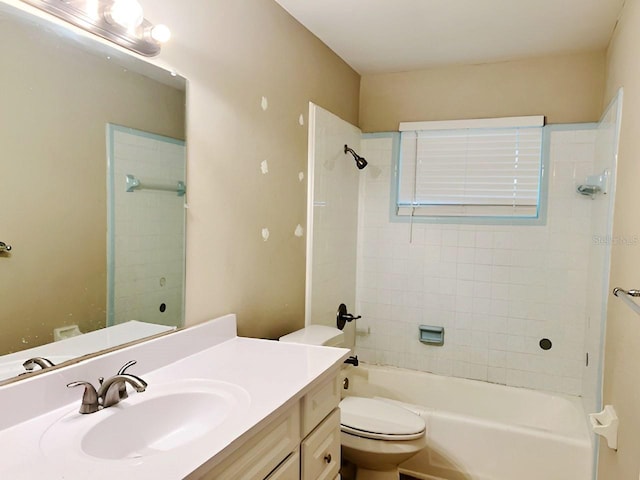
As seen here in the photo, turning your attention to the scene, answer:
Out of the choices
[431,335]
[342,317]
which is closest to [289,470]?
[342,317]

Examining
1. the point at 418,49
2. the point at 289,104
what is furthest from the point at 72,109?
the point at 418,49

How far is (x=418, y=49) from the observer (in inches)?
104

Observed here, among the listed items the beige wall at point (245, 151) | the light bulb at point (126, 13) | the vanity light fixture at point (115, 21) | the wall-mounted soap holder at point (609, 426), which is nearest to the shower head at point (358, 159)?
the beige wall at point (245, 151)

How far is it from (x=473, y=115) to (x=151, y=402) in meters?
2.57

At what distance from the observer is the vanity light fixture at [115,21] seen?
115cm

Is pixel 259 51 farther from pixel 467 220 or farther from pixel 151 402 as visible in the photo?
pixel 467 220

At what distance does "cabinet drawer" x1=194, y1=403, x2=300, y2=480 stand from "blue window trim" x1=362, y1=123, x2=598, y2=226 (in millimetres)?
2006

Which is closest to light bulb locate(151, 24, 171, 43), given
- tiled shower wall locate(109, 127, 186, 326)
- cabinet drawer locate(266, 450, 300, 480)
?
tiled shower wall locate(109, 127, 186, 326)

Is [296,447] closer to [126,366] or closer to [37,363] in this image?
[126,366]

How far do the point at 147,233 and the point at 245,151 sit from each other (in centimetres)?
62

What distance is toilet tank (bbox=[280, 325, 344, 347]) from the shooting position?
6.84 ft

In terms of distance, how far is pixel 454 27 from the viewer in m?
2.32

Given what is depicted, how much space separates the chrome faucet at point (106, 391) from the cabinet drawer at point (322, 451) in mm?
536

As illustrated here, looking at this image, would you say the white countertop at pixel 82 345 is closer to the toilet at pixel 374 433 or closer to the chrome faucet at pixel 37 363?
the chrome faucet at pixel 37 363
